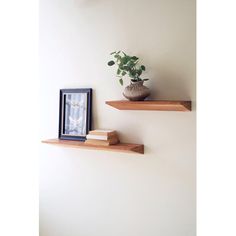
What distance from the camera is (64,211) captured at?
2270mm

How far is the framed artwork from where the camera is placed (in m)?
2.07

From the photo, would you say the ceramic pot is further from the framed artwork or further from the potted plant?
the framed artwork

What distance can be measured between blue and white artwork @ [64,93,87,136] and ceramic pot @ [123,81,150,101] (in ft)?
1.71

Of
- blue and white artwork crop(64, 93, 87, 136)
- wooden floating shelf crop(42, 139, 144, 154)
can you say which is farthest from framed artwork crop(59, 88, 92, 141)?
wooden floating shelf crop(42, 139, 144, 154)

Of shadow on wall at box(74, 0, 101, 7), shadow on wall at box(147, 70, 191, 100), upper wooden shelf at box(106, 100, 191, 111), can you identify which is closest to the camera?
upper wooden shelf at box(106, 100, 191, 111)

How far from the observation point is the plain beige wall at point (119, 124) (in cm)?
169

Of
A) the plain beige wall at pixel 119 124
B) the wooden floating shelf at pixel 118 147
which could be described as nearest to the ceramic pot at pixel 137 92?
the plain beige wall at pixel 119 124

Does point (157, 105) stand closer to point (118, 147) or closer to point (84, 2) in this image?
point (118, 147)

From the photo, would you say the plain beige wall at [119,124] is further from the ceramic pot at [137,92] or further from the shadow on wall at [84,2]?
the ceramic pot at [137,92]

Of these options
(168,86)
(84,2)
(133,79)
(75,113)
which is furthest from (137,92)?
(84,2)

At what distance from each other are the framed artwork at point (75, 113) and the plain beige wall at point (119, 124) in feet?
0.21
